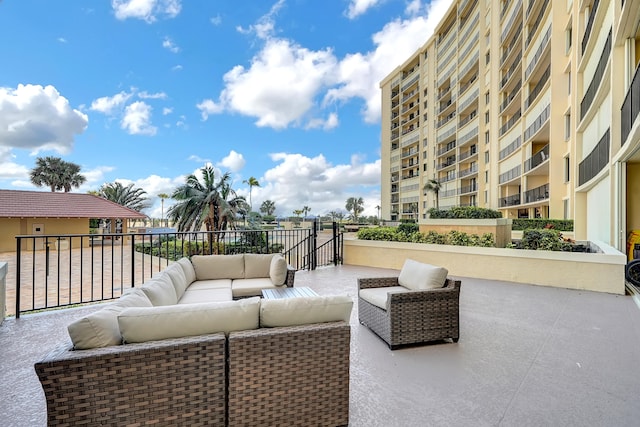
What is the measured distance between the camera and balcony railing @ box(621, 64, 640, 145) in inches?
220

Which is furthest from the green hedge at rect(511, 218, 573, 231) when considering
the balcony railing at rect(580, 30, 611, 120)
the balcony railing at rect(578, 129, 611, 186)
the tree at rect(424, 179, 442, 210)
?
the tree at rect(424, 179, 442, 210)

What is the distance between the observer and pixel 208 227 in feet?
42.2

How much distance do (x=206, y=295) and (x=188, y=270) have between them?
76cm

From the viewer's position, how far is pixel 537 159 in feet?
54.5

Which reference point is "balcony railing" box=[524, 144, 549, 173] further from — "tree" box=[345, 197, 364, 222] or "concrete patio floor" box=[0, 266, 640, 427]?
"tree" box=[345, 197, 364, 222]

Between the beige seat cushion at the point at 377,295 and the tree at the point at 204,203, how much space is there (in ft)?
32.5

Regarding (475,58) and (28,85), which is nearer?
(28,85)

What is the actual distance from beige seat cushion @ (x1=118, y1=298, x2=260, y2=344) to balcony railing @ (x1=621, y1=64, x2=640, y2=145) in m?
7.44

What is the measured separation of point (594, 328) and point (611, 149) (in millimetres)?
6201

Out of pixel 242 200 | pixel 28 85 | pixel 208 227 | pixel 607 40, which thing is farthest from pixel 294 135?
pixel 607 40

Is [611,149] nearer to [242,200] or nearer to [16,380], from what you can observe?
[16,380]

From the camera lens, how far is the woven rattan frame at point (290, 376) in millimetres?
1793

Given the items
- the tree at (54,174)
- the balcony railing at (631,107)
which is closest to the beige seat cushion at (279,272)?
the balcony railing at (631,107)

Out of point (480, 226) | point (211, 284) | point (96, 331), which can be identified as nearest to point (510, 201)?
point (480, 226)
